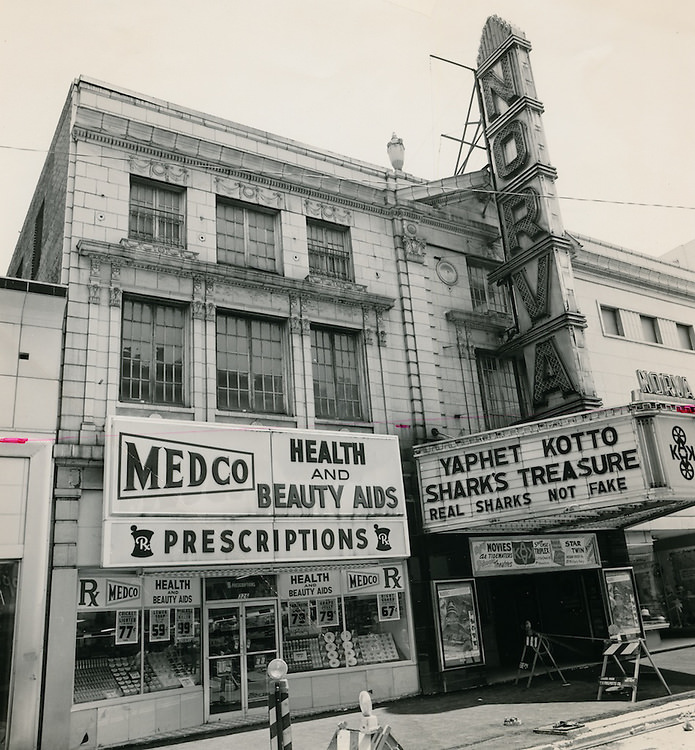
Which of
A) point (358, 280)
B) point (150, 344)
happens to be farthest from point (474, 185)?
point (150, 344)

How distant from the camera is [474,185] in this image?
67.6 feet

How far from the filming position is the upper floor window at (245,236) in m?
16.2

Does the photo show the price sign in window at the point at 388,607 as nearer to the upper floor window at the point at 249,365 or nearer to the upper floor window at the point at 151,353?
the upper floor window at the point at 249,365

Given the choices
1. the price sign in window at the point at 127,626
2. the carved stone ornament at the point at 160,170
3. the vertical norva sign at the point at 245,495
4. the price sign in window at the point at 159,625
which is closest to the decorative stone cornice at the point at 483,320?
the vertical norva sign at the point at 245,495

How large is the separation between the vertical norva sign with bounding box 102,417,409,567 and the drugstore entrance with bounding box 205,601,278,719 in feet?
5.23

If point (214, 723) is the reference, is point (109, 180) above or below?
above

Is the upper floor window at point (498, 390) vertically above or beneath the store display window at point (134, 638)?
above

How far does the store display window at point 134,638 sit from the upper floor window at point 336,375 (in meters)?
5.22

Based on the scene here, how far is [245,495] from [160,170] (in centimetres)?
782

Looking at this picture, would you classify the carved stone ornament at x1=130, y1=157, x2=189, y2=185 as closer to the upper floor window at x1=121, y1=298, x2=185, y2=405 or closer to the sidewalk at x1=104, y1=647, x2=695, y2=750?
the upper floor window at x1=121, y1=298, x2=185, y2=405

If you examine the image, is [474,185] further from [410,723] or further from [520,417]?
[410,723]

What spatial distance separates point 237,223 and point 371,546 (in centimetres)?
836

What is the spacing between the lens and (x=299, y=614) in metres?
14.5

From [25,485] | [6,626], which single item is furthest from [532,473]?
[6,626]
